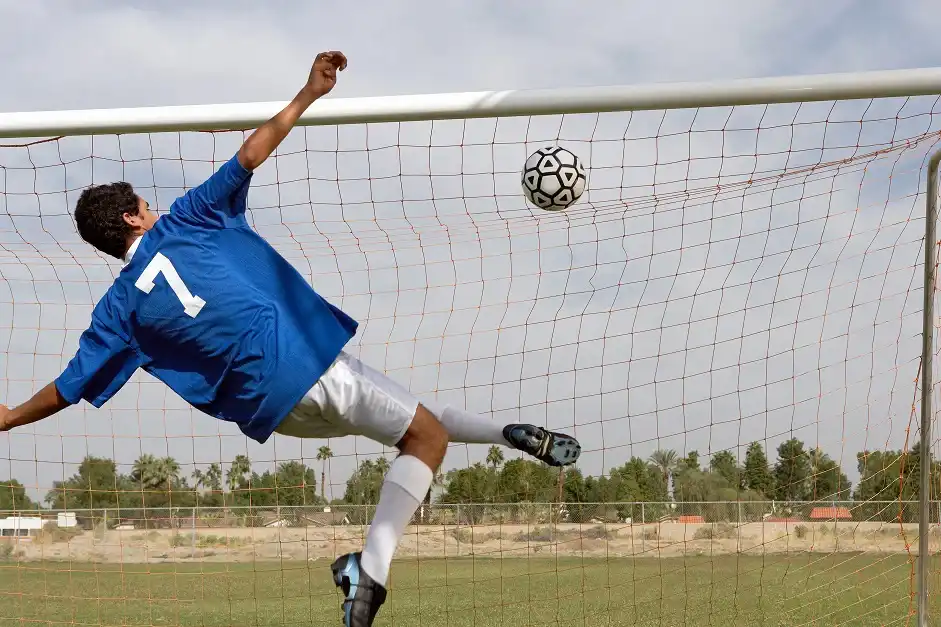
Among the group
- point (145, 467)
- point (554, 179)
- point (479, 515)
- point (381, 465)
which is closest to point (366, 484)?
point (381, 465)

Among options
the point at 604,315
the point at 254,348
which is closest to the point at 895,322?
the point at 604,315

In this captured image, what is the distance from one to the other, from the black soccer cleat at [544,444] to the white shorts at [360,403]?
433 millimetres

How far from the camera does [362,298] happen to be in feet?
23.8

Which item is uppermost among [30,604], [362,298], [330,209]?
[330,209]

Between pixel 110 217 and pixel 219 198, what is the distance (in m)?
0.51

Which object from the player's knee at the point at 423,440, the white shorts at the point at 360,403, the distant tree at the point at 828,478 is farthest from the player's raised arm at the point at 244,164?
the distant tree at the point at 828,478

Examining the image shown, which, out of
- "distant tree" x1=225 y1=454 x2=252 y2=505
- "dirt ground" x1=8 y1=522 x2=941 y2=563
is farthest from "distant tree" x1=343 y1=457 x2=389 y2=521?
"dirt ground" x1=8 y1=522 x2=941 y2=563

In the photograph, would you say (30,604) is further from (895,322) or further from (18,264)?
(895,322)

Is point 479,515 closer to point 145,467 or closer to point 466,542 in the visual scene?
point 466,542

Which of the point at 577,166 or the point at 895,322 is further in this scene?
the point at 895,322

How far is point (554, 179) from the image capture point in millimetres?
5238

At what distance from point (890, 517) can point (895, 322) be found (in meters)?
3.02

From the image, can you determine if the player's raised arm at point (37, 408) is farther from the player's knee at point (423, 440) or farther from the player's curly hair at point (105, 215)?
the player's knee at point (423, 440)

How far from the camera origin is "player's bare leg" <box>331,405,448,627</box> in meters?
3.35
